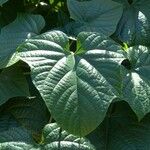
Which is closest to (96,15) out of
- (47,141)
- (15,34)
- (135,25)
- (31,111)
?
(135,25)

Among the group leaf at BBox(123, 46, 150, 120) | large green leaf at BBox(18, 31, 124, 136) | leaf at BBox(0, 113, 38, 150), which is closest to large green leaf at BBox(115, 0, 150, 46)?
leaf at BBox(123, 46, 150, 120)

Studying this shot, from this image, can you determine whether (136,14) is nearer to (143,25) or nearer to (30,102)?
(143,25)

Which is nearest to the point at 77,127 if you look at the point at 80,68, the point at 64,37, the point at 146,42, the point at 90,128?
the point at 90,128

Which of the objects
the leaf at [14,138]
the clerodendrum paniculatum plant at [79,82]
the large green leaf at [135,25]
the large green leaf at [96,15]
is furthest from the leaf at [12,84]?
the large green leaf at [135,25]

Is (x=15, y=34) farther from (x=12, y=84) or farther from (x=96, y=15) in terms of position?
(x=96, y=15)

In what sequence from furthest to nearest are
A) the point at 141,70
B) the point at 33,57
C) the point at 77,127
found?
1. the point at 141,70
2. the point at 33,57
3. the point at 77,127

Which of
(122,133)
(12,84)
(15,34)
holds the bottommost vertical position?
(122,133)
